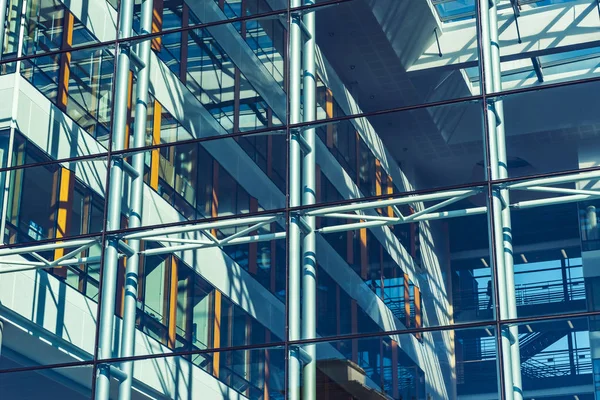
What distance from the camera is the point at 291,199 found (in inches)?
748

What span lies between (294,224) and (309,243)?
558mm

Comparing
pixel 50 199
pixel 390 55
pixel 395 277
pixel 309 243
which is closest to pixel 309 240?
pixel 309 243

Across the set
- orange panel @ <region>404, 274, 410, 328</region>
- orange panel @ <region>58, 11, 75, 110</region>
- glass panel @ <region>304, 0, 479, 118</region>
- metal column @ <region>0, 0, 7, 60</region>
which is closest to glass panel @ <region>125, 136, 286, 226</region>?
glass panel @ <region>304, 0, 479, 118</region>

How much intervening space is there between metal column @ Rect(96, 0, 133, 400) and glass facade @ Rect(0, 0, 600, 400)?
0.04 m

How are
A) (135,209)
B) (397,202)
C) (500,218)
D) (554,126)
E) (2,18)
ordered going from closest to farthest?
(500,218), (397,202), (135,209), (2,18), (554,126)

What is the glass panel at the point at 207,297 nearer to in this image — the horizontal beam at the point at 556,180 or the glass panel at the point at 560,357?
the glass panel at the point at 560,357

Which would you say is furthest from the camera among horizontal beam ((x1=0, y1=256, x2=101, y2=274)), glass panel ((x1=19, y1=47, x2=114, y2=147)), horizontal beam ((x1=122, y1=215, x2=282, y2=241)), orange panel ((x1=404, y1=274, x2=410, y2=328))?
orange panel ((x1=404, y1=274, x2=410, y2=328))

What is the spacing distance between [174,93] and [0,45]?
647 centimetres

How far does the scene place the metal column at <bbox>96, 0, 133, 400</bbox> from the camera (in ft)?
61.3

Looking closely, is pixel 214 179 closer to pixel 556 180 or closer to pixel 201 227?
pixel 201 227

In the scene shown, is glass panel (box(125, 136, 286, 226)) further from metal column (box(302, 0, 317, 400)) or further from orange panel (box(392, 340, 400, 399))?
metal column (box(302, 0, 317, 400))

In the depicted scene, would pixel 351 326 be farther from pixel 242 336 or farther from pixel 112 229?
pixel 112 229

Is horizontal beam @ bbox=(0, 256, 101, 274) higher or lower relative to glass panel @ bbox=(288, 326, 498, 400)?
higher

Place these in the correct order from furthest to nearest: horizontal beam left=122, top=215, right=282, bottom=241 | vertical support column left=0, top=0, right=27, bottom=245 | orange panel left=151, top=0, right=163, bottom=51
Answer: orange panel left=151, top=0, right=163, bottom=51 < vertical support column left=0, top=0, right=27, bottom=245 < horizontal beam left=122, top=215, right=282, bottom=241
